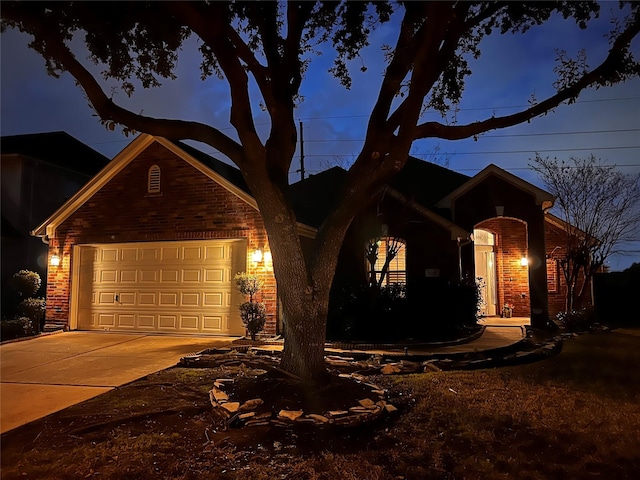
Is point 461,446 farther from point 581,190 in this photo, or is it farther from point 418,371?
point 581,190

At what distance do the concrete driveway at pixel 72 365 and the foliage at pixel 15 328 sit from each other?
0.43m

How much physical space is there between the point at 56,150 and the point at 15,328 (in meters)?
10.3

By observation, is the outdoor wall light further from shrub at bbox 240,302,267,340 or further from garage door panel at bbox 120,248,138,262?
shrub at bbox 240,302,267,340

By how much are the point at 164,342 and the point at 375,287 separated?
4.94 m

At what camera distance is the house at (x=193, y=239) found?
36.2 ft

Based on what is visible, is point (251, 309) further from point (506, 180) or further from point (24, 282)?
point (506, 180)

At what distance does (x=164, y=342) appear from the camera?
400 inches

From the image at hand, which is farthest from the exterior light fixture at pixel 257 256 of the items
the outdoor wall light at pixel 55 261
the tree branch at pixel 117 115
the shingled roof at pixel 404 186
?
the outdoor wall light at pixel 55 261

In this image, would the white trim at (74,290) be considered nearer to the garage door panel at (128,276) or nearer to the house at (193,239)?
the house at (193,239)

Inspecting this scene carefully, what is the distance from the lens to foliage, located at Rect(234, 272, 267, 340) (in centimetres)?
1003

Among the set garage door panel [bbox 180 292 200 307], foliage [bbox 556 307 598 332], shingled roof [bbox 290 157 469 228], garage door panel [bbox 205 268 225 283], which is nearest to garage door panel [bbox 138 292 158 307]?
garage door panel [bbox 180 292 200 307]

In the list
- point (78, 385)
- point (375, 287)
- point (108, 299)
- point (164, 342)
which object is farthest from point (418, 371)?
point (108, 299)

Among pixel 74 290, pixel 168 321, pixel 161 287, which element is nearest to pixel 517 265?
pixel 168 321

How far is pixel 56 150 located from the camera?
1847 centimetres
